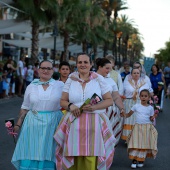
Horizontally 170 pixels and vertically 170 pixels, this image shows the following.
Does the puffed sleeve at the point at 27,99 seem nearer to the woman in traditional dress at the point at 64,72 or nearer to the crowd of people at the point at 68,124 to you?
the crowd of people at the point at 68,124

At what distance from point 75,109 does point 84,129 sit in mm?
286

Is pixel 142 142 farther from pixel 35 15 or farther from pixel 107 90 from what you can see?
pixel 35 15

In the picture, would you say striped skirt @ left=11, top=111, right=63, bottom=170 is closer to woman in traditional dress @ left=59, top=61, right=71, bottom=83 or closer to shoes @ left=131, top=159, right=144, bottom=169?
woman in traditional dress @ left=59, top=61, right=71, bottom=83

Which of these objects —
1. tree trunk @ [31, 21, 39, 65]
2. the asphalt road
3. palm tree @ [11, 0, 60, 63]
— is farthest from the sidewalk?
tree trunk @ [31, 21, 39, 65]

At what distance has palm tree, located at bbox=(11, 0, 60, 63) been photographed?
25828 mm

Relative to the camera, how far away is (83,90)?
5.62m

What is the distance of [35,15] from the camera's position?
2658cm

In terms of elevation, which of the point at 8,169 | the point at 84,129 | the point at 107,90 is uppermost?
the point at 107,90

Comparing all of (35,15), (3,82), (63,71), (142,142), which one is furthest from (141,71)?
(35,15)

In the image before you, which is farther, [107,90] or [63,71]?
[63,71]

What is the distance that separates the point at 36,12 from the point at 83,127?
21.7 metres

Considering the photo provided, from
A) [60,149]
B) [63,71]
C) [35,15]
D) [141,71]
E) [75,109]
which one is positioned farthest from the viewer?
[35,15]

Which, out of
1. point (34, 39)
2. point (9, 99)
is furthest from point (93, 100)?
point (34, 39)

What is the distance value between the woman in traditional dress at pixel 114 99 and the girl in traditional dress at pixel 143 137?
0.59 meters
